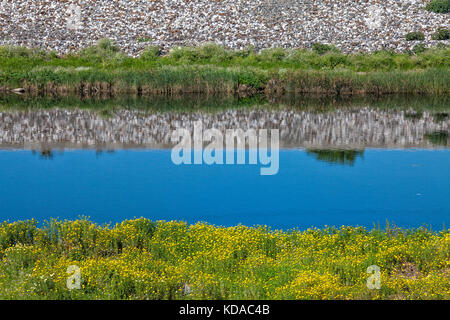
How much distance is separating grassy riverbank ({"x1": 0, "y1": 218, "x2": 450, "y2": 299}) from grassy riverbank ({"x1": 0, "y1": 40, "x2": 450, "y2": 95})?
24.1 m

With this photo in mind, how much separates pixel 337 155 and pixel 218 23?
33.0 m

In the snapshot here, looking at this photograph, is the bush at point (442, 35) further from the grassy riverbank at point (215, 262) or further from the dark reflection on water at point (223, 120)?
the grassy riverbank at point (215, 262)

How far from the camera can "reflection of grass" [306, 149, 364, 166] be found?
18384mm

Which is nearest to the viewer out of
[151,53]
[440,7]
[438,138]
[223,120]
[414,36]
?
[438,138]

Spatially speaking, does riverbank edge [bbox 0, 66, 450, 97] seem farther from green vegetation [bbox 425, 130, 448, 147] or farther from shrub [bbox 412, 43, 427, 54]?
green vegetation [bbox 425, 130, 448, 147]

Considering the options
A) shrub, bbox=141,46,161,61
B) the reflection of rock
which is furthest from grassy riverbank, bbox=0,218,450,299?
shrub, bbox=141,46,161,61

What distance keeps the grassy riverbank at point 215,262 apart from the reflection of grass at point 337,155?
767cm

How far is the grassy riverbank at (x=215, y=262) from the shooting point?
311 inches

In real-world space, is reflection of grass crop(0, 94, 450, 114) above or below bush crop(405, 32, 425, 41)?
below

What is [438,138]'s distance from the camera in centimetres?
2188

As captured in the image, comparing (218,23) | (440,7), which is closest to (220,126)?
(218,23)

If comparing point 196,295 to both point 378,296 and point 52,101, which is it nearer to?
point 378,296

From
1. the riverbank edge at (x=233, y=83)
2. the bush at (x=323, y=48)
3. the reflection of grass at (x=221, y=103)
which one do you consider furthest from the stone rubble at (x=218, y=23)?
the reflection of grass at (x=221, y=103)

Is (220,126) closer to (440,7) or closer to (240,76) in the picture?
(240,76)
